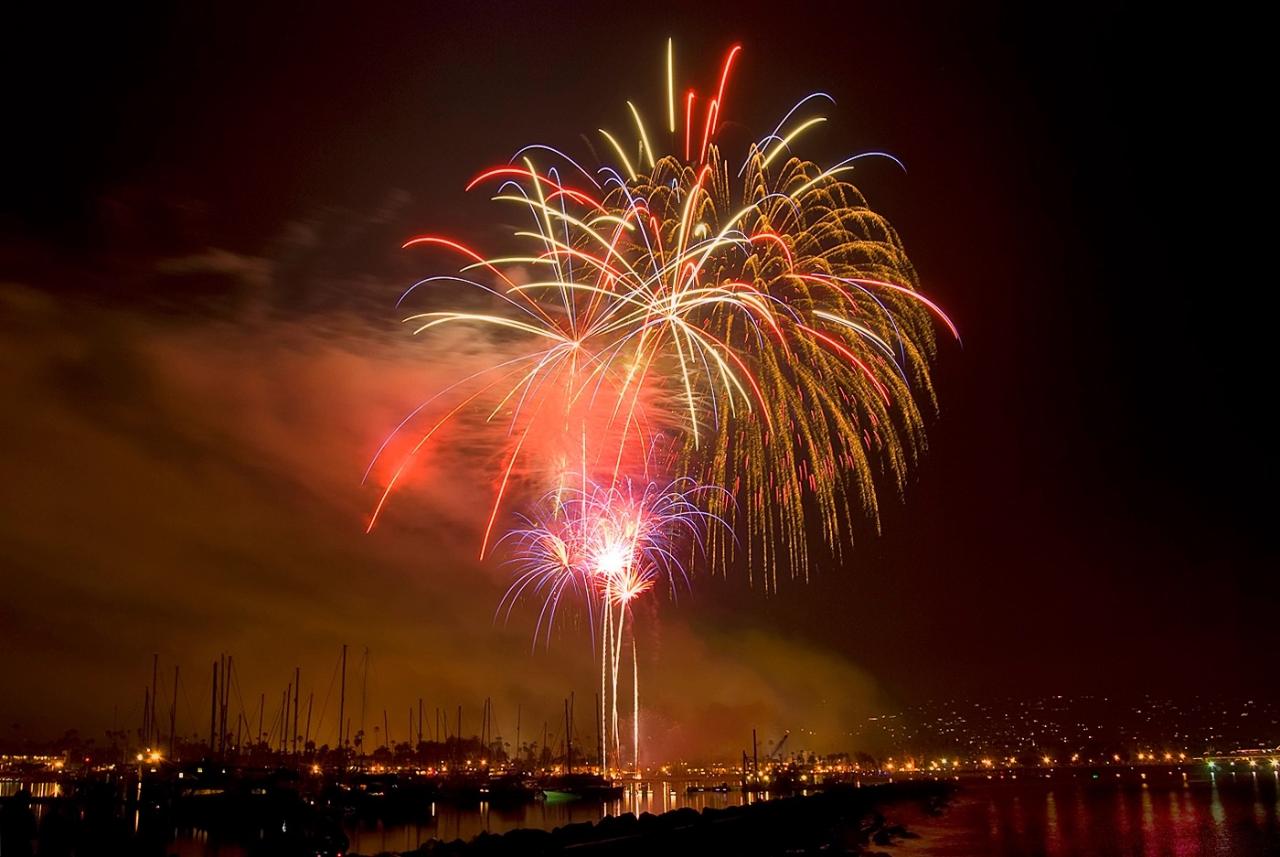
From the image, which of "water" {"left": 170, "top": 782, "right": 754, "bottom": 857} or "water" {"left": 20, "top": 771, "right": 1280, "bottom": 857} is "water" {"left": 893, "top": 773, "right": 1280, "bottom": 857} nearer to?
"water" {"left": 20, "top": 771, "right": 1280, "bottom": 857}

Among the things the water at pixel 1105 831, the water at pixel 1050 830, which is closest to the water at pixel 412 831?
the water at pixel 1050 830

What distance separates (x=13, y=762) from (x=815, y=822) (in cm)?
20487

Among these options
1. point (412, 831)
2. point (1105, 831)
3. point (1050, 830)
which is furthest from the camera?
point (412, 831)

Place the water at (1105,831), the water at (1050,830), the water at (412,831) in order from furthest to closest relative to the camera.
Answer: the water at (412,831) < the water at (1050,830) < the water at (1105,831)

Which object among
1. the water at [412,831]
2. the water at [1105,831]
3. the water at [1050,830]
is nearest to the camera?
the water at [1105,831]

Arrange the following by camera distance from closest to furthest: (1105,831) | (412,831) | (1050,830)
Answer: (1105,831) < (1050,830) < (412,831)

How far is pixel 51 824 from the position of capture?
33.7 m

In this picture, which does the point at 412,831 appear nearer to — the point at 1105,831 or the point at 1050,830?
the point at 1050,830

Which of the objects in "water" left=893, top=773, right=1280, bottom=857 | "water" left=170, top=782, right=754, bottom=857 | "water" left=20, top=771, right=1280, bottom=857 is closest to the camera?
"water" left=893, top=773, right=1280, bottom=857

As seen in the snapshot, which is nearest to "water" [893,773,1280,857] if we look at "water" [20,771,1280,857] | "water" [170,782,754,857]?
"water" [20,771,1280,857]

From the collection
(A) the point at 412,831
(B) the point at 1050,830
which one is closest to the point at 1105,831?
(B) the point at 1050,830

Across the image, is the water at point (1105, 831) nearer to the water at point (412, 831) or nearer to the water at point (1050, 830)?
the water at point (1050, 830)

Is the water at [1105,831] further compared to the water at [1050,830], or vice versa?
the water at [1050,830]

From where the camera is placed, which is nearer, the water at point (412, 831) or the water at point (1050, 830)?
the water at point (1050, 830)
